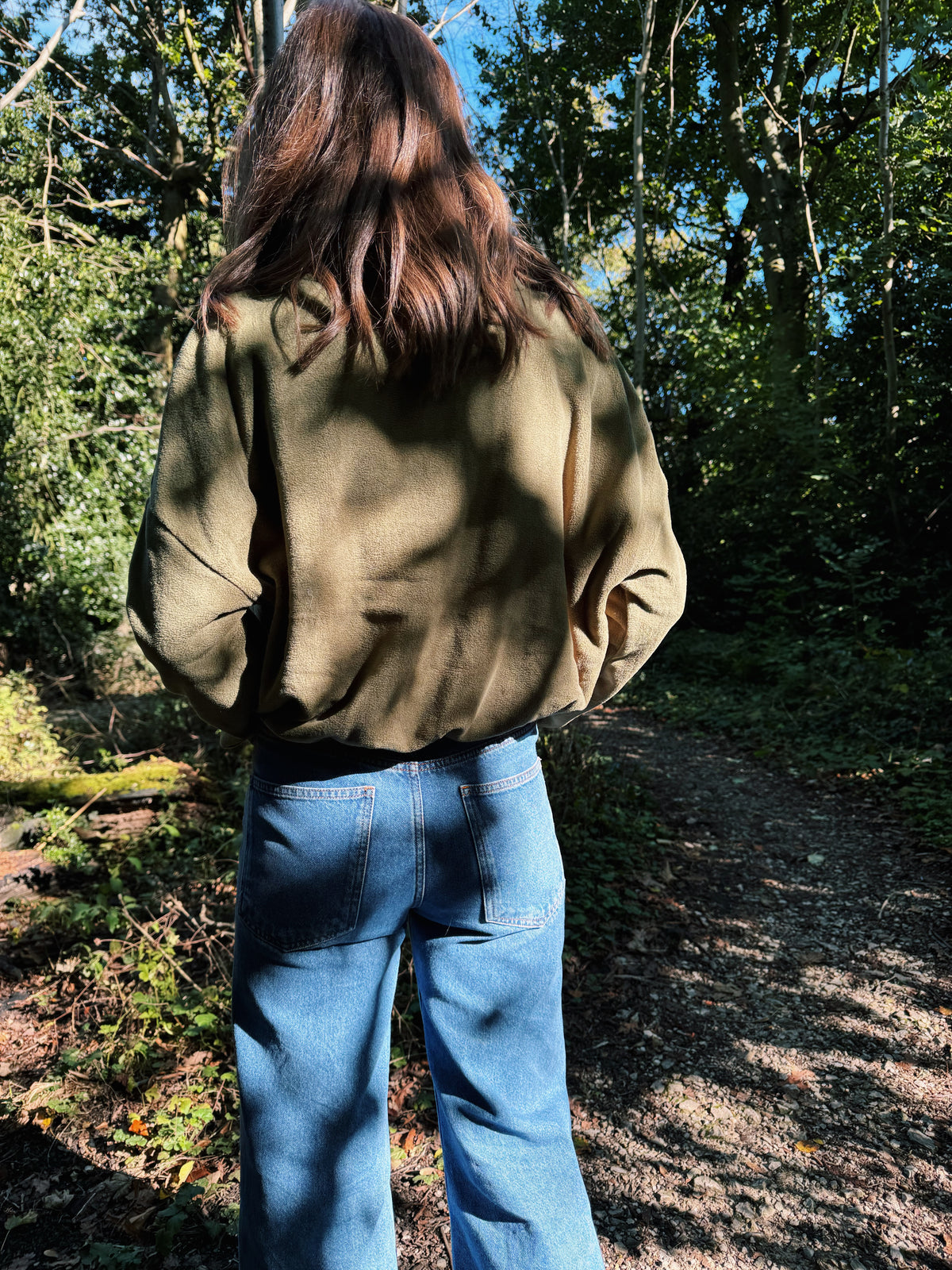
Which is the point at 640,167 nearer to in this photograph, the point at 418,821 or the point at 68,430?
the point at 68,430

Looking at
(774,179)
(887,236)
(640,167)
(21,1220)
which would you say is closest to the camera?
(21,1220)

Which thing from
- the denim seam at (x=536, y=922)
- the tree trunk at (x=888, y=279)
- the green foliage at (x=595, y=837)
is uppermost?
the tree trunk at (x=888, y=279)

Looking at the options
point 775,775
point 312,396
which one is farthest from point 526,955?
point 775,775

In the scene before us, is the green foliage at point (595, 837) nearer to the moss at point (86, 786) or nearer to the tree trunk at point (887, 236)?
the moss at point (86, 786)

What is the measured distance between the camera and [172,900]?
2.82 m

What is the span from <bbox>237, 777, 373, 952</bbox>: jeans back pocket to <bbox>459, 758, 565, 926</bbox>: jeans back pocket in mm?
155

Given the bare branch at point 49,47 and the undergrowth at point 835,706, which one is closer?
the undergrowth at point 835,706

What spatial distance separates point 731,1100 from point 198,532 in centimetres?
227

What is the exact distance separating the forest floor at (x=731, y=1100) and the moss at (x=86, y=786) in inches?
52.2

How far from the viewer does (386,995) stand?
3.82ft

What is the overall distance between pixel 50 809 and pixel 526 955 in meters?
3.61

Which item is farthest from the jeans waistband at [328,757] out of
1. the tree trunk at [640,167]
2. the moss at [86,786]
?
the tree trunk at [640,167]

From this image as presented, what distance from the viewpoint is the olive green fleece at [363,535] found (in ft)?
3.26

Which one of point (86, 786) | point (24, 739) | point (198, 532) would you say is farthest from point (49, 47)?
point (198, 532)
